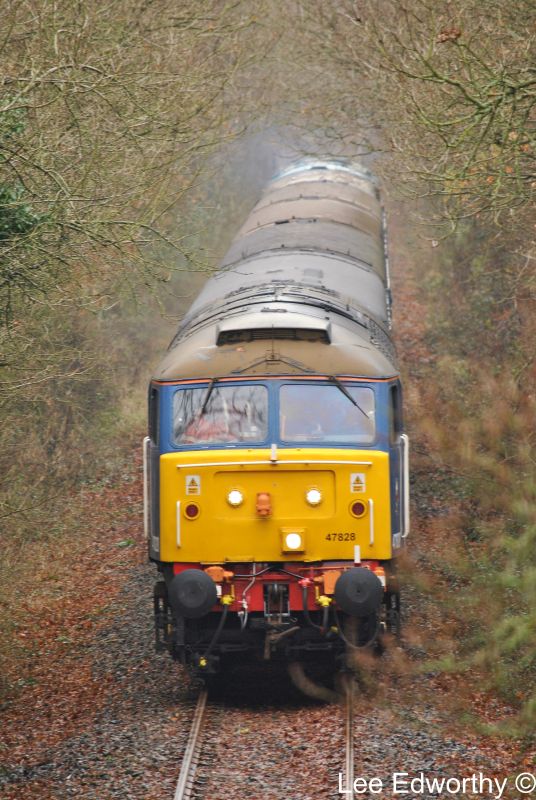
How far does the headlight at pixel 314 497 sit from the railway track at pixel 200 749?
1.58 m

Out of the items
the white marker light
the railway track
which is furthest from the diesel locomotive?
the railway track

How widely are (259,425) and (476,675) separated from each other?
287 cm

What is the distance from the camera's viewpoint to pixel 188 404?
352 inches

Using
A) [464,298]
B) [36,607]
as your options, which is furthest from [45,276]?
[464,298]

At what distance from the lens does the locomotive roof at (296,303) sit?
8.95m

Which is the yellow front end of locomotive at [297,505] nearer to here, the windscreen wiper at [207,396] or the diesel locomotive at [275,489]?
the diesel locomotive at [275,489]

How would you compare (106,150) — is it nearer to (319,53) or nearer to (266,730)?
(266,730)

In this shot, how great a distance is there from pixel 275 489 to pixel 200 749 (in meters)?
1.98

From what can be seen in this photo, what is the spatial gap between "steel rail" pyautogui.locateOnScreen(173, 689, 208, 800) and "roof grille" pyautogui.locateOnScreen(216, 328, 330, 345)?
9.52 ft

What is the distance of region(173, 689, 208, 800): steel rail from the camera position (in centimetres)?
723

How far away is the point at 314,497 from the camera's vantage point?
28.2 ft

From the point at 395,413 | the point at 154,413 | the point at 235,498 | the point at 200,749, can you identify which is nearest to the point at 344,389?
the point at 395,413

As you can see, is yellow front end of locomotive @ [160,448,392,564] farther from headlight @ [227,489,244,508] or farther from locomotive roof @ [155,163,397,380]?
locomotive roof @ [155,163,397,380]

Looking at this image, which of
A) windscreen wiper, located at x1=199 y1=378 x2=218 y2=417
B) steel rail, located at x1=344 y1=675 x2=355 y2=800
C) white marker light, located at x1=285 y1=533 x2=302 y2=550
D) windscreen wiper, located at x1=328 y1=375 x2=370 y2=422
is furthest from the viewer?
windscreen wiper, located at x1=199 y1=378 x2=218 y2=417
